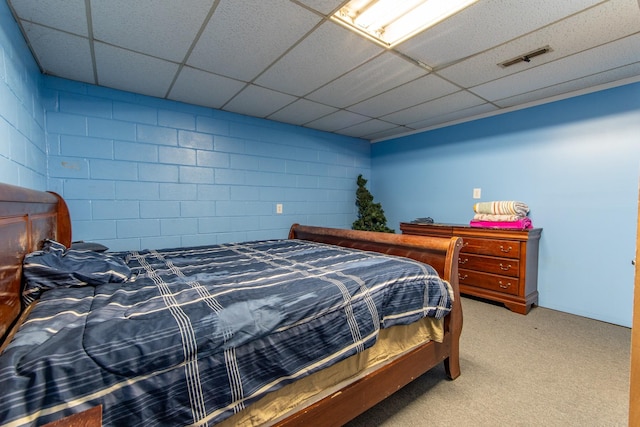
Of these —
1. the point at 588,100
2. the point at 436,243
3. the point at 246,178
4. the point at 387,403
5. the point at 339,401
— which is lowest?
the point at 387,403

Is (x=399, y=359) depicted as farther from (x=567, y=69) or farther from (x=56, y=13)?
(x=56, y=13)

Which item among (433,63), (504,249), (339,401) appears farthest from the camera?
(504,249)

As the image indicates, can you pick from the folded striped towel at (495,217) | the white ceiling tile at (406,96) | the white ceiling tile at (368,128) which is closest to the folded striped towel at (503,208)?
the folded striped towel at (495,217)

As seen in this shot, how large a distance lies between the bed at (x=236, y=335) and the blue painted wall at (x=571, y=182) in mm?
1889

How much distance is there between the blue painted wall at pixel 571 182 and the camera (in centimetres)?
243

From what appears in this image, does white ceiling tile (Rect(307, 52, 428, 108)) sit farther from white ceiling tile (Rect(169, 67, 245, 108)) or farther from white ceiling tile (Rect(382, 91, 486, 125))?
white ceiling tile (Rect(169, 67, 245, 108))

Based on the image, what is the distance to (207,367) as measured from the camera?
0.86m

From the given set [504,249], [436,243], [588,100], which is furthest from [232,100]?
[588,100]

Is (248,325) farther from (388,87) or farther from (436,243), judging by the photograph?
(388,87)

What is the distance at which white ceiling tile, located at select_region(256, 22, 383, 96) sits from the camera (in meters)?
1.79

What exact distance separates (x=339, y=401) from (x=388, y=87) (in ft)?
8.05

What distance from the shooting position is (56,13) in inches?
61.1

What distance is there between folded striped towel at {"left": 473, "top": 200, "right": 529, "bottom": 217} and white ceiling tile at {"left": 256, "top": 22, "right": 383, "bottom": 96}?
208cm

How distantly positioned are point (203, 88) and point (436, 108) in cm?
243
